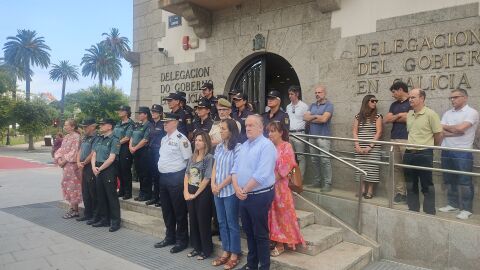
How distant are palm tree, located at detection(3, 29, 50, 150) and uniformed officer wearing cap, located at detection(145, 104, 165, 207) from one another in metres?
60.0

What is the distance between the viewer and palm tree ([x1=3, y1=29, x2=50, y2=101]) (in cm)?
5900

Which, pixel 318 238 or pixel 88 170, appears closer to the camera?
pixel 318 238

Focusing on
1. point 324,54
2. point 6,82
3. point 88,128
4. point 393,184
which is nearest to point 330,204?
point 393,184

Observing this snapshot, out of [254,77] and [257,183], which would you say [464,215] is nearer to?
[257,183]

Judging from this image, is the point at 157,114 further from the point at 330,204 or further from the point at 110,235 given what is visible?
the point at 330,204

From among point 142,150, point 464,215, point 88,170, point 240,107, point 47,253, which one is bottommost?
point 47,253

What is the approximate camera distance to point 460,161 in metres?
4.37

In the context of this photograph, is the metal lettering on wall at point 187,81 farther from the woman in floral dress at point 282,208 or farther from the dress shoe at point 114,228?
the woman in floral dress at point 282,208

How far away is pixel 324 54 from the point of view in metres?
6.89

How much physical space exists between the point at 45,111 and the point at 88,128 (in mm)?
28969

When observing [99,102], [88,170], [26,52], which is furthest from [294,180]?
[26,52]

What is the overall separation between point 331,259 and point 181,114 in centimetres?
333

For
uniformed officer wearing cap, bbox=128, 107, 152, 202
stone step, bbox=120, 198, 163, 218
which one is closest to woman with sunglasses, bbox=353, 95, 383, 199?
stone step, bbox=120, 198, 163, 218

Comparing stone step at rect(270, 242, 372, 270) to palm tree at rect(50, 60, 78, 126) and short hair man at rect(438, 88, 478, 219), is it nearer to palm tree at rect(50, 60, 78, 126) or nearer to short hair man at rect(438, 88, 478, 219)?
short hair man at rect(438, 88, 478, 219)
